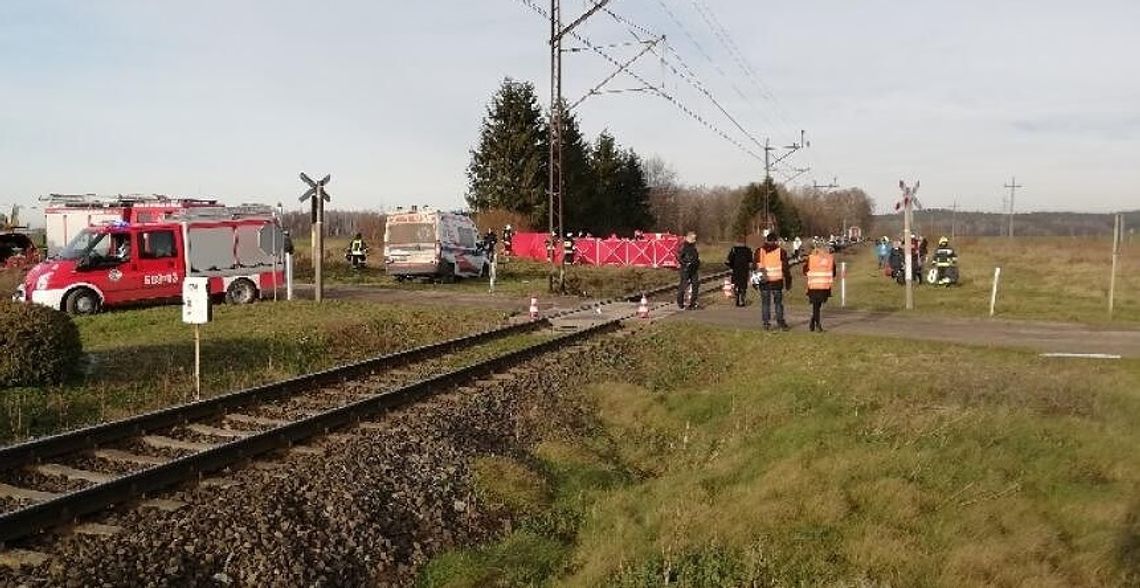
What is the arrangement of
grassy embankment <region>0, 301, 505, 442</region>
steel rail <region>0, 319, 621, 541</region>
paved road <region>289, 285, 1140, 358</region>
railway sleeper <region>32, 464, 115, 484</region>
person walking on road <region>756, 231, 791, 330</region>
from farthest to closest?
person walking on road <region>756, 231, 791, 330</region> < paved road <region>289, 285, 1140, 358</region> < grassy embankment <region>0, 301, 505, 442</region> < railway sleeper <region>32, 464, 115, 484</region> < steel rail <region>0, 319, 621, 541</region>

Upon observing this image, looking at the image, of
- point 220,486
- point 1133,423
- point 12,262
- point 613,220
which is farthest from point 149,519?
point 613,220

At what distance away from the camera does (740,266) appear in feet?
68.8

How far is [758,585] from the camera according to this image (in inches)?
219

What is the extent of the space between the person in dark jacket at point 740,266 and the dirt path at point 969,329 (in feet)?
2.76

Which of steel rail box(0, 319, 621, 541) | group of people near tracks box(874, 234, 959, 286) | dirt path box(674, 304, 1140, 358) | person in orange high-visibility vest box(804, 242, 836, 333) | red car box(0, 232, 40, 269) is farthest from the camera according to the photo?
group of people near tracks box(874, 234, 959, 286)

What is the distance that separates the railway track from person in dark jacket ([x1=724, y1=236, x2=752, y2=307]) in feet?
28.2

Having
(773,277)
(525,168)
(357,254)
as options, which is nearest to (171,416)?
(773,277)

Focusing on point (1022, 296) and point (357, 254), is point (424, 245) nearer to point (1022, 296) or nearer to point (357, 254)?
point (357, 254)

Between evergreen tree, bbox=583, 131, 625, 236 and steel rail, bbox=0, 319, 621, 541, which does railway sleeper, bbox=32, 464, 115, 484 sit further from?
evergreen tree, bbox=583, 131, 625, 236

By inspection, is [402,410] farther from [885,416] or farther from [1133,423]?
[1133,423]

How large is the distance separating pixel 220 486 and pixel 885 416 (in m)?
6.52

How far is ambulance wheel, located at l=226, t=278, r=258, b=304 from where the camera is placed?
20.2 metres

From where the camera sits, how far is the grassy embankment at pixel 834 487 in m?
5.91

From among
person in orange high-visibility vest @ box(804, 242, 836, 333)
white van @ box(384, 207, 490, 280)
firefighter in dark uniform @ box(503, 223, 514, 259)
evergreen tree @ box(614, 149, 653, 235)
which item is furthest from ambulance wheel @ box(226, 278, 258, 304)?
evergreen tree @ box(614, 149, 653, 235)
